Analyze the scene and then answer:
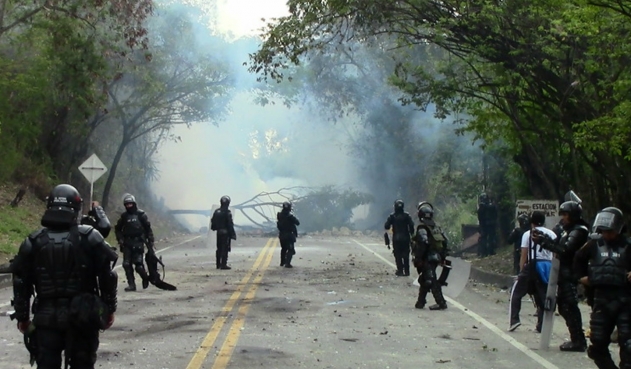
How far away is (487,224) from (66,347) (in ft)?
77.3

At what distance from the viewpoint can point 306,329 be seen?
12.5m

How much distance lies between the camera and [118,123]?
146 ft

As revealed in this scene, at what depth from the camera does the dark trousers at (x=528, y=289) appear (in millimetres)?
12242

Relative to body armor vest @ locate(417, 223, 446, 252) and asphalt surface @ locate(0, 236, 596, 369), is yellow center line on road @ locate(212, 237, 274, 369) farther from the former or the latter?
body armor vest @ locate(417, 223, 446, 252)

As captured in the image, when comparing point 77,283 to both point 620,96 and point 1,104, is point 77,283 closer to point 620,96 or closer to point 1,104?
point 620,96

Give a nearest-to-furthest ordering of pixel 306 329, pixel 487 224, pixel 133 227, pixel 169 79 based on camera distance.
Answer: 1. pixel 306 329
2. pixel 133 227
3. pixel 487 224
4. pixel 169 79

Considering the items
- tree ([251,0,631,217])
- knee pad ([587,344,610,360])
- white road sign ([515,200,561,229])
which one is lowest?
knee pad ([587,344,610,360])

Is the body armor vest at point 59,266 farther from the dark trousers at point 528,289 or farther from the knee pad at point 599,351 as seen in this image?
the dark trousers at point 528,289

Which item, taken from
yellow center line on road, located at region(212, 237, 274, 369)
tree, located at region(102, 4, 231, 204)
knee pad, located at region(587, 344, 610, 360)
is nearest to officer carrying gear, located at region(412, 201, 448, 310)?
yellow center line on road, located at region(212, 237, 274, 369)

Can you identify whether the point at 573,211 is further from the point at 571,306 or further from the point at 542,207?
the point at 542,207

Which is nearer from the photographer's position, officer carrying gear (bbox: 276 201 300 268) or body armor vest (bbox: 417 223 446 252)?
body armor vest (bbox: 417 223 446 252)

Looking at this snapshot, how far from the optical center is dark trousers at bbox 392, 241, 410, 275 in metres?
22.1

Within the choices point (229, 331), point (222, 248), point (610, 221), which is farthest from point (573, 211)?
point (222, 248)

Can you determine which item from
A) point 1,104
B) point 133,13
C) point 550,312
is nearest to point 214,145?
point 1,104
